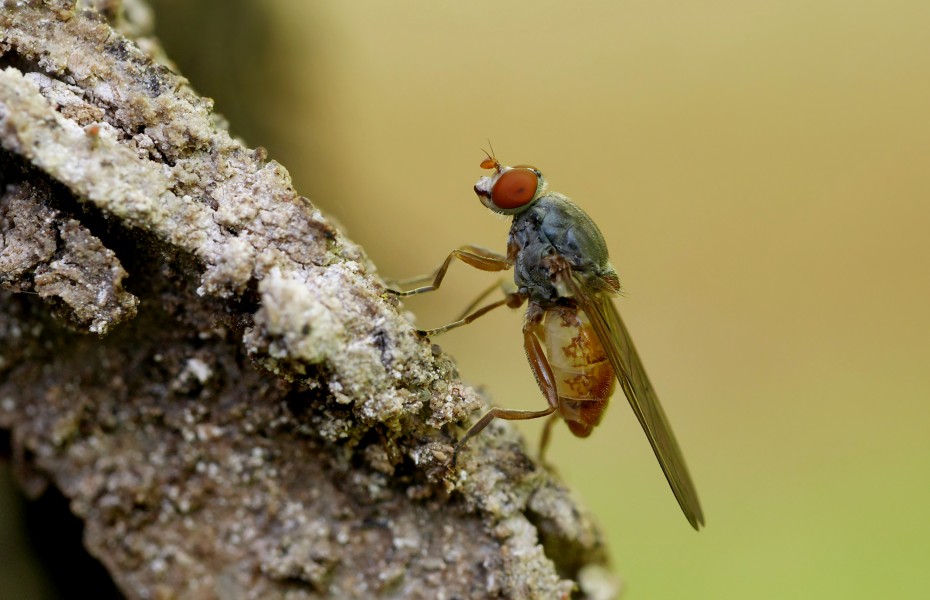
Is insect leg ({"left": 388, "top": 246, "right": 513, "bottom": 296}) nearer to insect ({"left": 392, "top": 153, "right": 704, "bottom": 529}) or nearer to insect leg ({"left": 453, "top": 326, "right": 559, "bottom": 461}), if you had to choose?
insect ({"left": 392, "top": 153, "right": 704, "bottom": 529})

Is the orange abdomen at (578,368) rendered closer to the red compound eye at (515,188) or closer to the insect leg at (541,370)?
the insect leg at (541,370)

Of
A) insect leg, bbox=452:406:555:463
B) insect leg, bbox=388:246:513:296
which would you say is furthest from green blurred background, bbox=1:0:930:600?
insect leg, bbox=452:406:555:463

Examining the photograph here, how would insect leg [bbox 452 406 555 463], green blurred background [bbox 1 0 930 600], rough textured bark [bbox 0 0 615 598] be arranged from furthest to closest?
green blurred background [bbox 1 0 930 600] → insect leg [bbox 452 406 555 463] → rough textured bark [bbox 0 0 615 598]

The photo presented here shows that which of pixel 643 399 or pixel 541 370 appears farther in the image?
pixel 541 370

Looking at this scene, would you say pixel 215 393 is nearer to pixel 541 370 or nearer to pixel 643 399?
pixel 541 370

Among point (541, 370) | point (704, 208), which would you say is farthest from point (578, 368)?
point (704, 208)

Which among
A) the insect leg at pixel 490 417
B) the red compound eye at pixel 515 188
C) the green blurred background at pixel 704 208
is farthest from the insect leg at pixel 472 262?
the green blurred background at pixel 704 208
